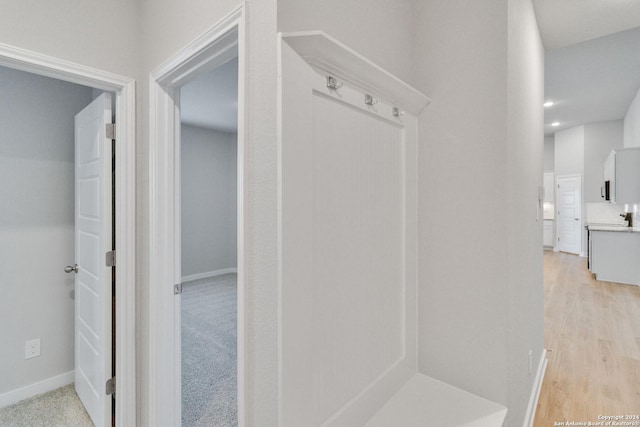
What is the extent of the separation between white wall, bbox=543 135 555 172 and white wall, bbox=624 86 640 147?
6.24 feet

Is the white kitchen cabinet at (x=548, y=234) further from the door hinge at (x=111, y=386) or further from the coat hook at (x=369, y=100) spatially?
the door hinge at (x=111, y=386)

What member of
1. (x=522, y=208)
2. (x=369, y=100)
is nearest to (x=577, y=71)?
(x=522, y=208)

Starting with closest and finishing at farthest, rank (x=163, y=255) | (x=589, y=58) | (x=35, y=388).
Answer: (x=163, y=255) < (x=35, y=388) < (x=589, y=58)

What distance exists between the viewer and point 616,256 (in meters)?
5.07

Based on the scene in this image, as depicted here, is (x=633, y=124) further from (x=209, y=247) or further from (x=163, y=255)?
(x=209, y=247)

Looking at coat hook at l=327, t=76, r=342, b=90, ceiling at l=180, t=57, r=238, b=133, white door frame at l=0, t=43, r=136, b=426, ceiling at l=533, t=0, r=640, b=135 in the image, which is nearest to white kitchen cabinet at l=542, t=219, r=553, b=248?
ceiling at l=533, t=0, r=640, b=135

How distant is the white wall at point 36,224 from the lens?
7.05 ft

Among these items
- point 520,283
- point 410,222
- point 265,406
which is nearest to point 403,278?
point 410,222

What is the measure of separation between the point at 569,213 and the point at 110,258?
9.55m

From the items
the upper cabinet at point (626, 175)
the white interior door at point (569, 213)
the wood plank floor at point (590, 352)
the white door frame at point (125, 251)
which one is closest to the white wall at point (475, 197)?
the wood plank floor at point (590, 352)

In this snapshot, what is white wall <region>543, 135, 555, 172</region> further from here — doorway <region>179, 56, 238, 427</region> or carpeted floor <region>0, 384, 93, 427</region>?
carpeted floor <region>0, 384, 93, 427</region>

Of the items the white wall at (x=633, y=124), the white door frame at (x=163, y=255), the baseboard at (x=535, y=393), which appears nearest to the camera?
the white door frame at (x=163, y=255)

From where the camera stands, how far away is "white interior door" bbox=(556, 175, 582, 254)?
Result: 7.54 metres

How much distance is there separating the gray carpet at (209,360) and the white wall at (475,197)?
1404 millimetres
